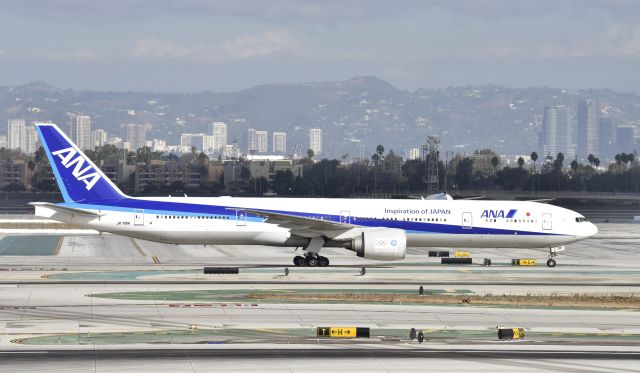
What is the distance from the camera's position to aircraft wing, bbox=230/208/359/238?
58344 mm

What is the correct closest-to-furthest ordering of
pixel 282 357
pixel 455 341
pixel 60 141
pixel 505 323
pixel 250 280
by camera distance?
1. pixel 282 357
2. pixel 455 341
3. pixel 505 323
4. pixel 250 280
5. pixel 60 141

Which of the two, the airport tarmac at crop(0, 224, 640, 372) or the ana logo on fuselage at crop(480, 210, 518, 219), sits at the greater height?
the ana logo on fuselage at crop(480, 210, 518, 219)

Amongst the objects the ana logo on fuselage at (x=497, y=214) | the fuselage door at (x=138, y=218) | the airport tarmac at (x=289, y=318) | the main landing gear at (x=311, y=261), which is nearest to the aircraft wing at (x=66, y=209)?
the fuselage door at (x=138, y=218)

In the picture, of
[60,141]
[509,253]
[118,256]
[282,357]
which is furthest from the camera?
[509,253]

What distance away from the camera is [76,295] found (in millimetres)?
45719

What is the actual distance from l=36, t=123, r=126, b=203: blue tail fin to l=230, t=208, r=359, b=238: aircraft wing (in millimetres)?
7405

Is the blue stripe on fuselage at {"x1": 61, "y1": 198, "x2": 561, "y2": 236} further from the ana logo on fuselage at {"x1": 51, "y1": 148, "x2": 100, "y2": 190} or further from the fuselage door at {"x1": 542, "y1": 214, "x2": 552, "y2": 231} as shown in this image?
the fuselage door at {"x1": 542, "y1": 214, "x2": 552, "y2": 231}

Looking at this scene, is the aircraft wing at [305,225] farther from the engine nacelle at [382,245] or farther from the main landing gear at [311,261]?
the engine nacelle at [382,245]

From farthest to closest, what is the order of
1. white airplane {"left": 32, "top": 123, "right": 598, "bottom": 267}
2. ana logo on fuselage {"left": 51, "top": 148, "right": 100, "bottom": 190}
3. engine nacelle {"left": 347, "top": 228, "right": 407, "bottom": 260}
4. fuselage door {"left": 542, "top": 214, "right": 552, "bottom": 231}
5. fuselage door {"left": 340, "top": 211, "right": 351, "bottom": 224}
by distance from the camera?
fuselage door {"left": 542, "top": 214, "right": 552, "bottom": 231}
fuselage door {"left": 340, "top": 211, "right": 351, "bottom": 224}
ana logo on fuselage {"left": 51, "top": 148, "right": 100, "bottom": 190}
white airplane {"left": 32, "top": 123, "right": 598, "bottom": 267}
engine nacelle {"left": 347, "top": 228, "right": 407, "bottom": 260}

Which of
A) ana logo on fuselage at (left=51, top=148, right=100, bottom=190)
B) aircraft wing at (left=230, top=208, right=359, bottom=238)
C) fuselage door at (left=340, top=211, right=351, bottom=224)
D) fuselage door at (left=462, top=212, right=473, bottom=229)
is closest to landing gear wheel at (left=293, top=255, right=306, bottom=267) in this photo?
aircraft wing at (left=230, top=208, right=359, bottom=238)

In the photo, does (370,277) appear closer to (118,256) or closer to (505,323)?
(505,323)

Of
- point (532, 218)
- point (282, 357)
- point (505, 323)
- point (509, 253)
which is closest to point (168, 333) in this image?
point (282, 357)

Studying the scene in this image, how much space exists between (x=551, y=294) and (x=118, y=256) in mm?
31271

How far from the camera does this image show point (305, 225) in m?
58.8
